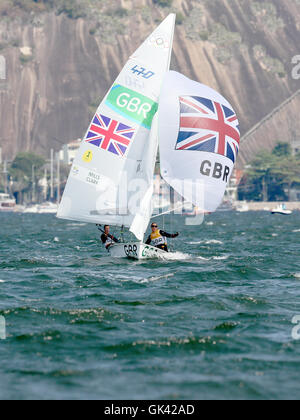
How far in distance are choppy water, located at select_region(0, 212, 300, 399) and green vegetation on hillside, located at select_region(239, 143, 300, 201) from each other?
159332 millimetres

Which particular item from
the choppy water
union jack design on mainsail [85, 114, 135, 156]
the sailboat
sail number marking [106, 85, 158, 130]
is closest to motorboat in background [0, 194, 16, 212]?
the sailboat

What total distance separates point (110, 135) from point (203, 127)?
4602 mm

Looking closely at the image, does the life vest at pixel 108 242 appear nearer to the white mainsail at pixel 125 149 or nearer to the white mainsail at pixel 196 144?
the white mainsail at pixel 125 149

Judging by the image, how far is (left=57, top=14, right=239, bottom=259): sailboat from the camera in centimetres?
2553

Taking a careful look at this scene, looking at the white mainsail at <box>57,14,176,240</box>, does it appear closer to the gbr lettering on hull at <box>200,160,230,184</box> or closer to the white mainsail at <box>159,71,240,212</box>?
the white mainsail at <box>159,71,240,212</box>

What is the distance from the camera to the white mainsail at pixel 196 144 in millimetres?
25422

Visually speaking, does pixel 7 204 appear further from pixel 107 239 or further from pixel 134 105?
pixel 134 105

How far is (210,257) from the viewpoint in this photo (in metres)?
30.9

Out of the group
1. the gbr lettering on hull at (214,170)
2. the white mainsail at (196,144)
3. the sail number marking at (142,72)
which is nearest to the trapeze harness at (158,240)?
the white mainsail at (196,144)

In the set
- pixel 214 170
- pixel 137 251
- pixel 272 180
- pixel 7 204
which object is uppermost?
pixel 272 180

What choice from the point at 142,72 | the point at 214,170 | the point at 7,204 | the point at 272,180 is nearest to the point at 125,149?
the point at 142,72

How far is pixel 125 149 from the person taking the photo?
2836cm

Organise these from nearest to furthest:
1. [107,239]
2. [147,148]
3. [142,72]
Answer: [147,148], [142,72], [107,239]

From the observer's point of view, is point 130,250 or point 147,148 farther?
point 147,148
